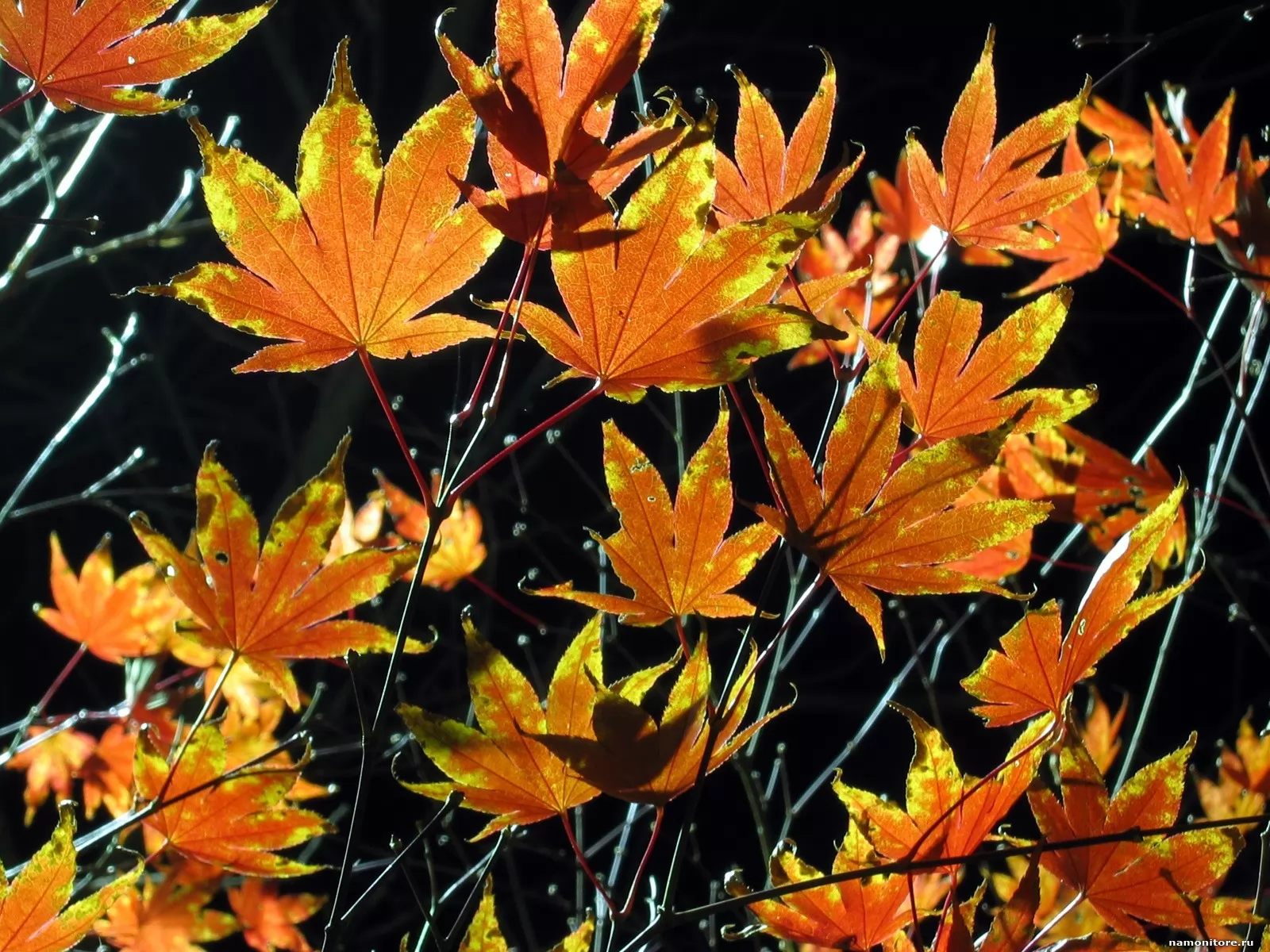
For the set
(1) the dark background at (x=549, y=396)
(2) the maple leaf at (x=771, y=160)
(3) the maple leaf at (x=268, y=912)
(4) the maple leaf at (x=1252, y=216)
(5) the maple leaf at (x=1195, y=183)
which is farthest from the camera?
(1) the dark background at (x=549, y=396)

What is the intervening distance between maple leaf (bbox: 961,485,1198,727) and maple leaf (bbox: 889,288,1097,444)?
0.06 m

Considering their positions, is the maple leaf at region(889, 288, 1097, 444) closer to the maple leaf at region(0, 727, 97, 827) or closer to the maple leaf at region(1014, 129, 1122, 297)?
the maple leaf at region(1014, 129, 1122, 297)

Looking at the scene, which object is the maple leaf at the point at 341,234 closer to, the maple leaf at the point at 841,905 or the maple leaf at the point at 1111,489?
the maple leaf at the point at 841,905

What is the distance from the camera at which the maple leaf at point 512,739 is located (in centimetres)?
36

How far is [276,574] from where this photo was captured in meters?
0.42

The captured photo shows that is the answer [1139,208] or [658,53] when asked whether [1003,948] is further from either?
[658,53]

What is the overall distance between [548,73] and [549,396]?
4.71 feet

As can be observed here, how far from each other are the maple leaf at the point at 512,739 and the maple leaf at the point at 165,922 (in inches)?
13.1

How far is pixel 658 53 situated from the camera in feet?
6.71

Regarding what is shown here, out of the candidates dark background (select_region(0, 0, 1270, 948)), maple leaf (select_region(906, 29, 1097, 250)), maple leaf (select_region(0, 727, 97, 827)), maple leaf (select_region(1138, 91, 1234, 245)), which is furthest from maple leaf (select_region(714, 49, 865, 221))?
dark background (select_region(0, 0, 1270, 948))

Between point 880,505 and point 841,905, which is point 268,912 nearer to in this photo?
point 841,905

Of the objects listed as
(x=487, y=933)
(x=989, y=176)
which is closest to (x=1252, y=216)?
(x=989, y=176)

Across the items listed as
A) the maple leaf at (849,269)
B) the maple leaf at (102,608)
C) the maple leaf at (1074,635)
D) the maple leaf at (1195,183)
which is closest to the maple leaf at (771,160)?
the maple leaf at (1074,635)

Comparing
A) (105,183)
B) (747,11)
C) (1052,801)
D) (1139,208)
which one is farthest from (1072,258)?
(105,183)
